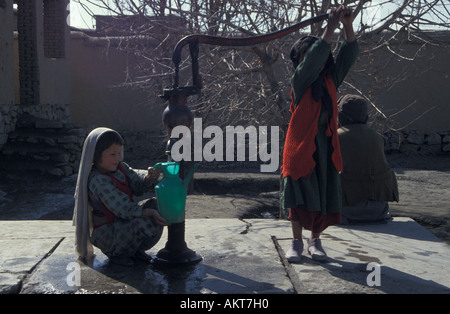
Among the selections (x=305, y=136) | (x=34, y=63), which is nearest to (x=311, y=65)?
(x=305, y=136)

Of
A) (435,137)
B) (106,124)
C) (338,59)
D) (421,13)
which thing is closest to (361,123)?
(338,59)

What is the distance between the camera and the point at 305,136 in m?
3.10

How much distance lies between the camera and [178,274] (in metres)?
2.93

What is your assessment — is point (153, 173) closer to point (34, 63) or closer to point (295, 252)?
point (295, 252)

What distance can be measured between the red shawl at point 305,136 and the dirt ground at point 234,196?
1879 millimetres

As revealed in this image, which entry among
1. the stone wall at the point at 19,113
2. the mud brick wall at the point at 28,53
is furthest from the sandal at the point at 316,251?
the mud brick wall at the point at 28,53

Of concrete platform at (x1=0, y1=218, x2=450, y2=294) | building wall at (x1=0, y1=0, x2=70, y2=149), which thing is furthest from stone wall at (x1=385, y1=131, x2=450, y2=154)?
concrete platform at (x1=0, y1=218, x2=450, y2=294)

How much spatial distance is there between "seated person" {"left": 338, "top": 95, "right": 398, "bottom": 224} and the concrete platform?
1.02 feet

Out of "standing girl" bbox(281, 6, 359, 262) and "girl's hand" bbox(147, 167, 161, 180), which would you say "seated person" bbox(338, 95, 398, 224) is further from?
"girl's hand" bbox(147, 167, 161, 180)

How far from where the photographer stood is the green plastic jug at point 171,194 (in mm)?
2859

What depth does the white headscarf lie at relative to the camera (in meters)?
2.94

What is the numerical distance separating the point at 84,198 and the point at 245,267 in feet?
3.16

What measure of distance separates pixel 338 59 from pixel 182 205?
48.8 inches
